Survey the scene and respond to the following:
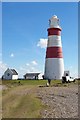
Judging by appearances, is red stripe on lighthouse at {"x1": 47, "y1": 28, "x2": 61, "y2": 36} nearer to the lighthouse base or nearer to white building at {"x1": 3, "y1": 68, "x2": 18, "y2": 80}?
the lighthouse base

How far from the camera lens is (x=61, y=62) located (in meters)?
43.2

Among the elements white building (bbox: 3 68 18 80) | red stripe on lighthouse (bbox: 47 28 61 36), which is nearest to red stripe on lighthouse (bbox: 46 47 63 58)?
red stripe on lighthouse (bbox: 47 28 61 36)

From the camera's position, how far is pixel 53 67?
4269 centimetres

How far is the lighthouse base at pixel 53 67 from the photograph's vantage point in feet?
140

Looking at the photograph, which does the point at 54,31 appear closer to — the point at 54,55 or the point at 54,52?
the point at 54,52

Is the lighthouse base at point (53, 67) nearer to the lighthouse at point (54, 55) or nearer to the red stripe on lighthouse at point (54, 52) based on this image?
the lighthouse at point (54, 55)

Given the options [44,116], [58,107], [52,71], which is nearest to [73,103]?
[58,107]

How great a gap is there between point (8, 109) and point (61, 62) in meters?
28.7

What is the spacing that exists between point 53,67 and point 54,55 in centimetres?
196

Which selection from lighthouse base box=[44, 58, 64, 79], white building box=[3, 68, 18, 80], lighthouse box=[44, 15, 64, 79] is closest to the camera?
lighthouse box=[44, 15, 64, 79]

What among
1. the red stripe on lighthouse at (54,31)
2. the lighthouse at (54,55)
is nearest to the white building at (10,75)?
the lighthouse at (54,55)

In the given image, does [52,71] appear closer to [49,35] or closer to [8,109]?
[49,35]

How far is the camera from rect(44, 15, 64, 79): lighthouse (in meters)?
42.4

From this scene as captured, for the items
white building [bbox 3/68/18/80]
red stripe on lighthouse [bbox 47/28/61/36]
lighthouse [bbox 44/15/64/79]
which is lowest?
white building [bbox 3/68/18/80]
